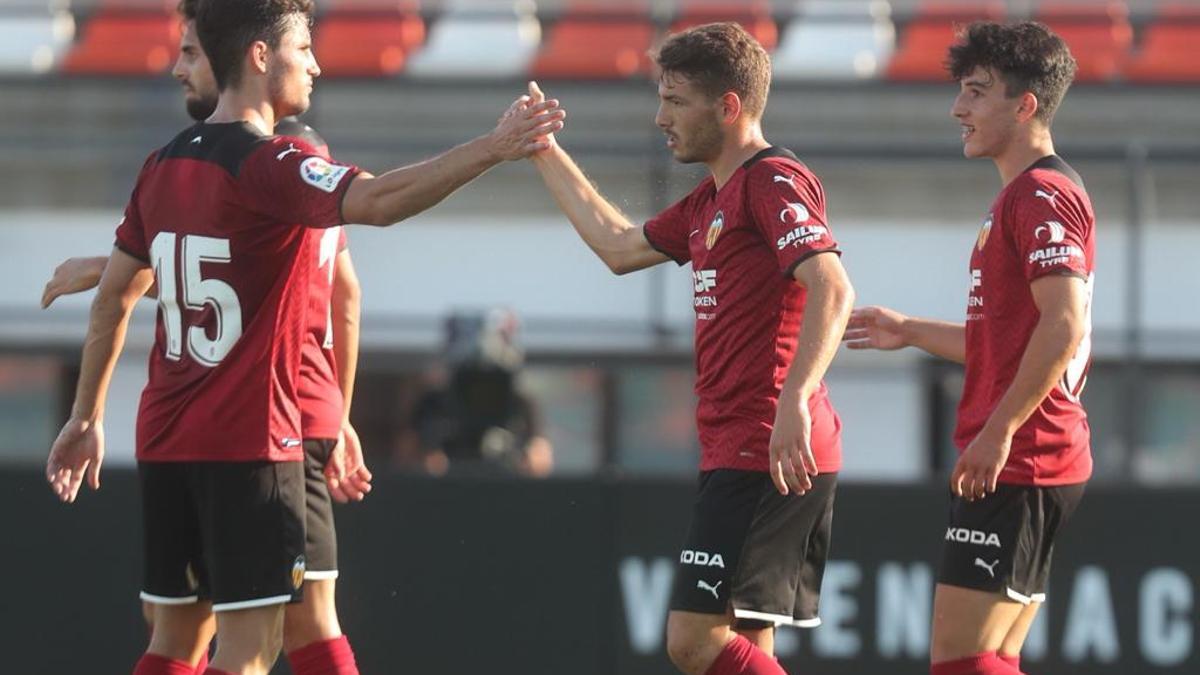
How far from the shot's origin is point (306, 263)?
4996 mm

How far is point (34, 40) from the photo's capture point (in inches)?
519

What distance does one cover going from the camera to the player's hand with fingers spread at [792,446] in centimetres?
480

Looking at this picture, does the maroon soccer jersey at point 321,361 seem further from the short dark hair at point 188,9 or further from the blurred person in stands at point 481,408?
the blurred person in stands at point 481,408

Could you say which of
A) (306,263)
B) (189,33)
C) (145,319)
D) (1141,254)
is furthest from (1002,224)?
Result: (145,319)

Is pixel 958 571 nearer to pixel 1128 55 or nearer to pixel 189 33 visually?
pixel 189 33

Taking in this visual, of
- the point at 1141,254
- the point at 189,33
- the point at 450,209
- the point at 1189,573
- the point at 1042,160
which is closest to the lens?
the point at 1042,160

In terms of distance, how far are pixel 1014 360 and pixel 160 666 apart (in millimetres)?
2467

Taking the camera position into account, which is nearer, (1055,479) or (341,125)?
(1055,479)

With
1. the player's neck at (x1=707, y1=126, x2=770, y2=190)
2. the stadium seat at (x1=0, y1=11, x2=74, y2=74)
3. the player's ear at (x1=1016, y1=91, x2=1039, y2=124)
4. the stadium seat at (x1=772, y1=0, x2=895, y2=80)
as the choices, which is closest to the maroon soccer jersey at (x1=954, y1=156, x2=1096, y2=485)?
the player's ear at (x1=1016, y1=91, x2=1039, y2=124)

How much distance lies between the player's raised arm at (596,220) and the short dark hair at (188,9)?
1.15 meters

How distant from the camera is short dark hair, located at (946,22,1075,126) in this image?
5395 mm

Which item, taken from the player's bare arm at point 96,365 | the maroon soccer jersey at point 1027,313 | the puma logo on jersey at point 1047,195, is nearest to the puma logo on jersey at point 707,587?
the maroon soccer jersey at point 1027,313

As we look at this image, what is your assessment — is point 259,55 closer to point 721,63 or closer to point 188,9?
point 188,9

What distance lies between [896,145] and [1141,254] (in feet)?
4.72
